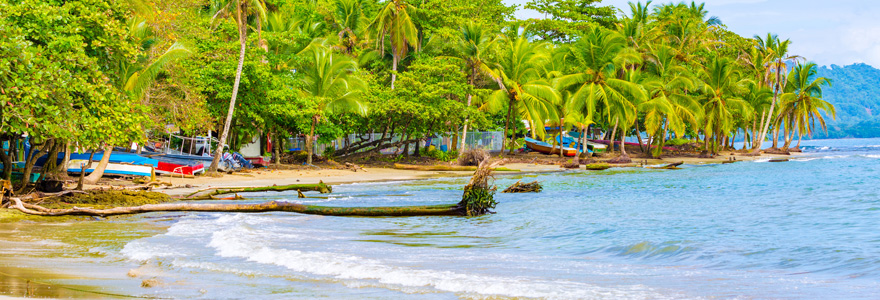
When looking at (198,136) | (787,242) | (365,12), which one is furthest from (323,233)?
(365,12)

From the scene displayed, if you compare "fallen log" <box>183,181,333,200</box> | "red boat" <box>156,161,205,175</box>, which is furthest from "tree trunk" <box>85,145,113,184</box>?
"fallen log" <box>183,181,333,200</box>

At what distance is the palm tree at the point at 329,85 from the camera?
91.9 ft

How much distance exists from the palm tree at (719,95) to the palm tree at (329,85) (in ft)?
78.9

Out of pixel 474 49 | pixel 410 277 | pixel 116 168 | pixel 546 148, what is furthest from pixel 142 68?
pixel 546 148

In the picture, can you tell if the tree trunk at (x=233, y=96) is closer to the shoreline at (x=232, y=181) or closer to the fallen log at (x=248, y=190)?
the shoreline at (x=232, y=181)

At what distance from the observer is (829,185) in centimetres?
2081

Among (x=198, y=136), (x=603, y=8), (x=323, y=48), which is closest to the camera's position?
(x=198, y=136)

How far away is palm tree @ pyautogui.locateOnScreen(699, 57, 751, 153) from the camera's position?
4344cm

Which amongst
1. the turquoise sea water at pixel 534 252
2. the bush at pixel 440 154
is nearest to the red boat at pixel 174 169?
the turquoise sea water at pixel 534 252

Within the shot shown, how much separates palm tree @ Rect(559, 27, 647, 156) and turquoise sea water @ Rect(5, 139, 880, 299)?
19.4 metres

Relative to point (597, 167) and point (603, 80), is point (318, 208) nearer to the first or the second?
point (597, 167)

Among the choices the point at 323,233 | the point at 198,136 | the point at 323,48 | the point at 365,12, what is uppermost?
the point at 365,12

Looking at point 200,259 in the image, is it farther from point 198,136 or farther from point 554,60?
point 554,60

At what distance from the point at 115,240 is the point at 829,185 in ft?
64.5
